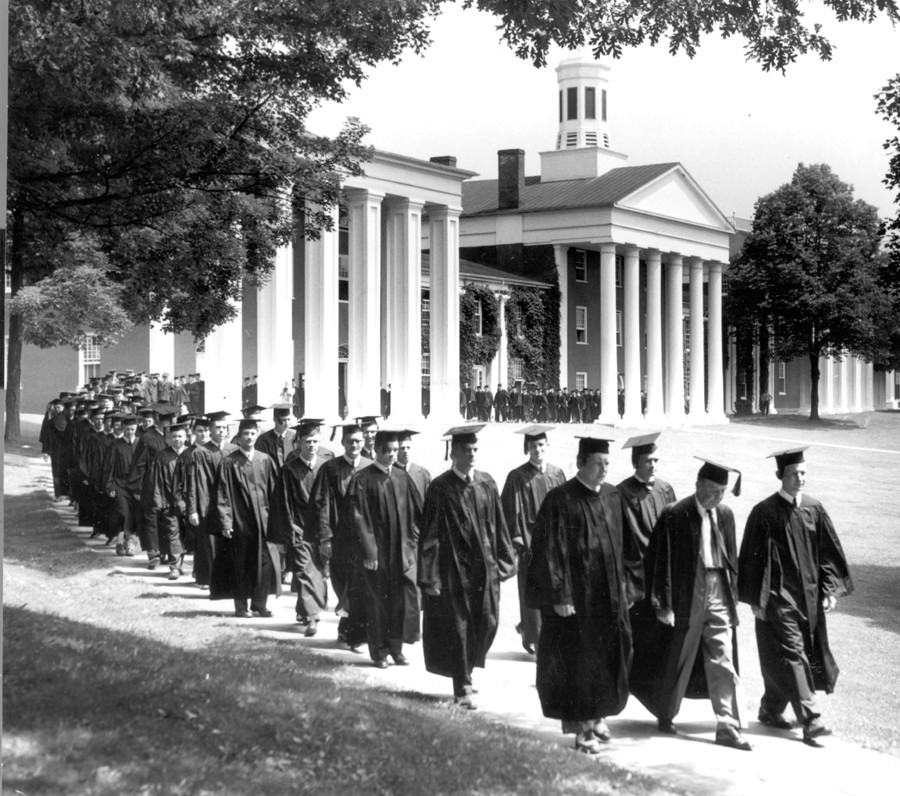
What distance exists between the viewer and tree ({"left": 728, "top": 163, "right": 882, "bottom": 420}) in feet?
39.8

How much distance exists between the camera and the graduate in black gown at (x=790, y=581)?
28.2 ft

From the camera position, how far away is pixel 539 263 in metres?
19.0

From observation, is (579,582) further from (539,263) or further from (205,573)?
(539,263)

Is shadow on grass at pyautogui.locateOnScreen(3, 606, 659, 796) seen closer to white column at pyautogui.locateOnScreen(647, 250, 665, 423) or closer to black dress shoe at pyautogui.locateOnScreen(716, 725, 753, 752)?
black dress shoe at pyautogui.locateOnScreen(716, 725, 753, 752)

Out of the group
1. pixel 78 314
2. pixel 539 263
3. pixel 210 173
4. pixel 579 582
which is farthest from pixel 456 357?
pixel 579 582

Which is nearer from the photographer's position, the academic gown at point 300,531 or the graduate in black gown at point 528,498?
the graduate in black gown at point 528,498

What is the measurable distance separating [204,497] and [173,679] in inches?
245

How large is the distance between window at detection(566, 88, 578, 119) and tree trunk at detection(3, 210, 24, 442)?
5197 mm

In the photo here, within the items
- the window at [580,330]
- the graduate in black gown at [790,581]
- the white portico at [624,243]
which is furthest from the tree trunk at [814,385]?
the window at [580,330]

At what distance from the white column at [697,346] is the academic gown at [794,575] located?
5021 millimetres

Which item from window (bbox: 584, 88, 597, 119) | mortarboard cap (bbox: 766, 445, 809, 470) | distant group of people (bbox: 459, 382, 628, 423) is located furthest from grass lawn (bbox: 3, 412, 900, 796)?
window (bbox: 584, 88, 597, 119)

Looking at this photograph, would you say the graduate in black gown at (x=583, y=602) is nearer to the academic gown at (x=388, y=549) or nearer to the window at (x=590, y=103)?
the academic gown at (x=388, y=549)

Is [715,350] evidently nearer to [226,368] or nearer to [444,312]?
[444,312]

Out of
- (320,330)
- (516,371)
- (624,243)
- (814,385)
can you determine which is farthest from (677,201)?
(516,371)
